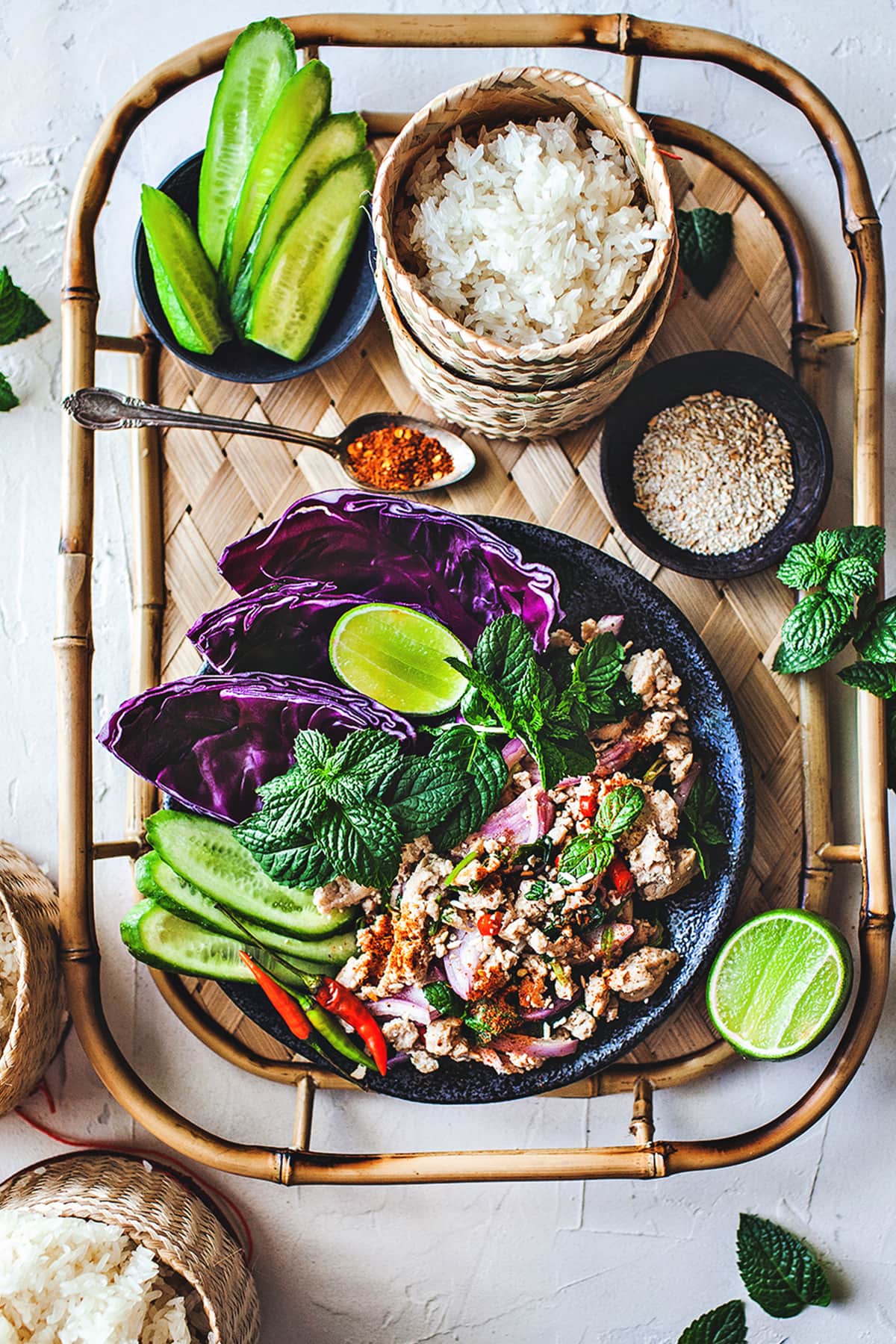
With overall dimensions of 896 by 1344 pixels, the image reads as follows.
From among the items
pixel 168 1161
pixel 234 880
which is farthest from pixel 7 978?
pixel 168 1161

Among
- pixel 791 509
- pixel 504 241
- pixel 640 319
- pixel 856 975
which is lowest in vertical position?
pixel 856 975

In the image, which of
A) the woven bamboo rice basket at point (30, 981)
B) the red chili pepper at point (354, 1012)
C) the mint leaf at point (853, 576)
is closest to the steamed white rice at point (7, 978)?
the woven bamboo rice basket at point (30, 981)

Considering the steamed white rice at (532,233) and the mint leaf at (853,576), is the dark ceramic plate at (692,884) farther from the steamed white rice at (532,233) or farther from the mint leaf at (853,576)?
the steamed white rice at (532,233)

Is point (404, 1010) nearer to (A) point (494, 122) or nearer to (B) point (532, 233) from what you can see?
(B) point (532, 233)

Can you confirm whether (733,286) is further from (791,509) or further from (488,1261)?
(488,1261)

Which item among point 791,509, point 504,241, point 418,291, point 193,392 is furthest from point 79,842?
point 791,509

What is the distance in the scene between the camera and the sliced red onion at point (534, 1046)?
1729 mm

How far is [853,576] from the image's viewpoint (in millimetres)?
1737

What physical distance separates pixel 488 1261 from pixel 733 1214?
0.48m

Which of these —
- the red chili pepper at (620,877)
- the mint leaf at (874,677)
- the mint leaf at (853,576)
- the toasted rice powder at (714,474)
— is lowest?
the red chili pepper at (620,877)

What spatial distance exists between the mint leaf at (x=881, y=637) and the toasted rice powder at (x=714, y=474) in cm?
24

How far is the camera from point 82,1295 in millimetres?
1714

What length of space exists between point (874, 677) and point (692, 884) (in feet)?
1.51

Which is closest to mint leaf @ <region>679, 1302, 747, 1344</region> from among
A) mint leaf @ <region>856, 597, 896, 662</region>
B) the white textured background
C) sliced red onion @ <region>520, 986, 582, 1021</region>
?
the white textured background
